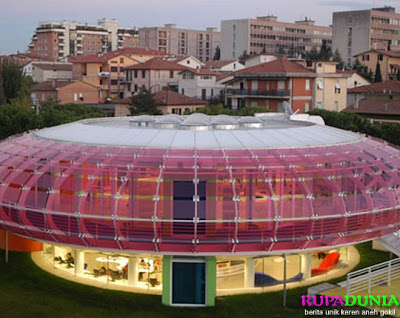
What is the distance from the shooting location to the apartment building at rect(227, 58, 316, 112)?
70688 mm

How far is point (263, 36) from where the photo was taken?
495ft

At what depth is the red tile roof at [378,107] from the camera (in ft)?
217

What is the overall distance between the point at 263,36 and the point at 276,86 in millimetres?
82178

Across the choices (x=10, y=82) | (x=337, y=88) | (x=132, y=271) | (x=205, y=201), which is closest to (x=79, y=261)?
(x=132, y=271)

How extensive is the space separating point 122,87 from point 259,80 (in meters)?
33.9

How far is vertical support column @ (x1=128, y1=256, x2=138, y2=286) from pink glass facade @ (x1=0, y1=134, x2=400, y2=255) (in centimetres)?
120

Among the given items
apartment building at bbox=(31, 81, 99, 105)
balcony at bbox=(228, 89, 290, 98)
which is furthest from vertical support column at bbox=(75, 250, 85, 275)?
apartment building at bbox=(31, 81, 99, 105)

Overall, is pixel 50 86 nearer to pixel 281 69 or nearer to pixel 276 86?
pixel 276 86

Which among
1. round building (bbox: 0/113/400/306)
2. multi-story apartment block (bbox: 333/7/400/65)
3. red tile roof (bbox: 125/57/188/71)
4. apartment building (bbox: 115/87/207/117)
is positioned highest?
multi-story apartment block (bbox: 333/7/400/65)

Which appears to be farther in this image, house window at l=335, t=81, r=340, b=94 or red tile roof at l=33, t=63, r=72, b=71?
red tile roof at l=33, t=63, r=72, b=71

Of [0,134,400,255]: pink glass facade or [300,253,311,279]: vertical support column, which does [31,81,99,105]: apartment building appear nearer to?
[0,134,400,255]: pink glass facade

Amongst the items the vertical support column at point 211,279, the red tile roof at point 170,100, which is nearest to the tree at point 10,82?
the red tile roof at point 170,100

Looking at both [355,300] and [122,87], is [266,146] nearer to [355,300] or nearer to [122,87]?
[355,300]

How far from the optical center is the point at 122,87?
10169 centimetres
